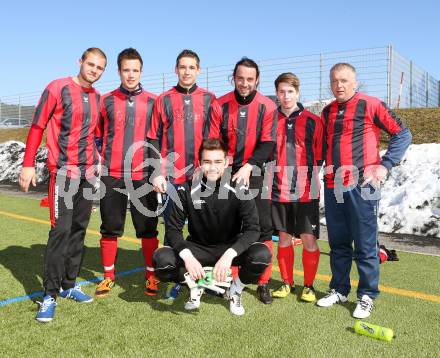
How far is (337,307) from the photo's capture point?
3668mm

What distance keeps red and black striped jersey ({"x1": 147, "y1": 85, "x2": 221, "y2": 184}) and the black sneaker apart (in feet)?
3.91

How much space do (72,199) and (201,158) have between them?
1.17 m

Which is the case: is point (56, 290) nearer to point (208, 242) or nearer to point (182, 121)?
point (208, 242)

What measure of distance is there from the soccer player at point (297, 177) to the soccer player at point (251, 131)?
20 centimetres

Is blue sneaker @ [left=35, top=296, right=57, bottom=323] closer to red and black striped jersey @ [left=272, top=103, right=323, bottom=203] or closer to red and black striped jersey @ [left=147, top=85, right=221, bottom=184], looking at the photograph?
red and black striped jersey @ [left=147, top=85, right=221, bottom=184]

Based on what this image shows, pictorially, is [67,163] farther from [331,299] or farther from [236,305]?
[331,299]

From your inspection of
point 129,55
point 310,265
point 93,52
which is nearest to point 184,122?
point 129,55

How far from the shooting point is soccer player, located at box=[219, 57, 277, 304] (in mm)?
3736

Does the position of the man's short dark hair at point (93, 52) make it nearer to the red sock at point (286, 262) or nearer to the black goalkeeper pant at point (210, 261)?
the black goalkeeper pant at point (210, 261)

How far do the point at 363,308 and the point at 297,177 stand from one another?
4.07ft

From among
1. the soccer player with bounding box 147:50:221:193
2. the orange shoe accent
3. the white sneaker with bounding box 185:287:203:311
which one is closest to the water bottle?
the white sneaker with bounding box 185:287:203:311

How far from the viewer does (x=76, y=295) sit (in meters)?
3.74

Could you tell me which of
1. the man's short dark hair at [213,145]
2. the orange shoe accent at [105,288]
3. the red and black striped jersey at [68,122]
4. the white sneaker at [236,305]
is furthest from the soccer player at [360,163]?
the red and black striped jersey at [68,122]

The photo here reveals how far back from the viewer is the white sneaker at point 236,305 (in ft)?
11.3
